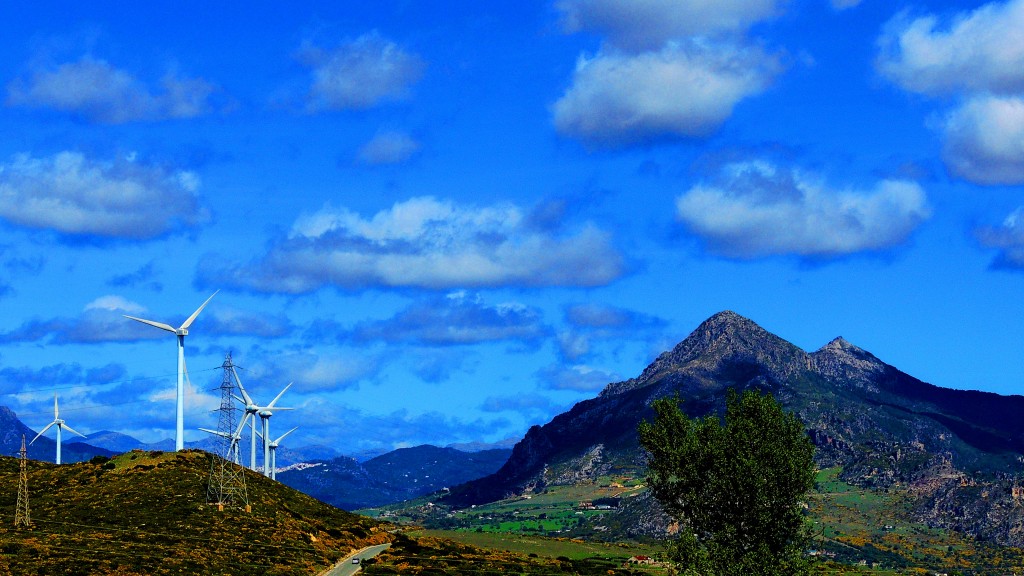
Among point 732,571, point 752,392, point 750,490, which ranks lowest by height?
point 732,571

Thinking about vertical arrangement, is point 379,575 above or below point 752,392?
below

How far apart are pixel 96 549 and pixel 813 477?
108m

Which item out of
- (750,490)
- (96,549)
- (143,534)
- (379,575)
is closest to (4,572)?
(96,549)

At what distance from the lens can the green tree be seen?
494ft

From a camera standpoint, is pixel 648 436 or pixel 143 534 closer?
pixel 648 436

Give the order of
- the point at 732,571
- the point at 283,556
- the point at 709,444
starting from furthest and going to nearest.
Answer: the point at 283,556 → the point at 709,444 → the point at 732,571

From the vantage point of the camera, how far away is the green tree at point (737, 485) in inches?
5925

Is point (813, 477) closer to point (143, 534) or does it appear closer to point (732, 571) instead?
point (732, 571)

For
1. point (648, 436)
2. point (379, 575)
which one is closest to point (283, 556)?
point (379, 575)

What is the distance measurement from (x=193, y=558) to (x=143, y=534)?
2195 cm

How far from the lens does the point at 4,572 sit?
6127 inches

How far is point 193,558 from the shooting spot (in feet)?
595

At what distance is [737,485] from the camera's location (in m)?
154

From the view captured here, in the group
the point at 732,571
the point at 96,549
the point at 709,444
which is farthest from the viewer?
the point at 96,549
